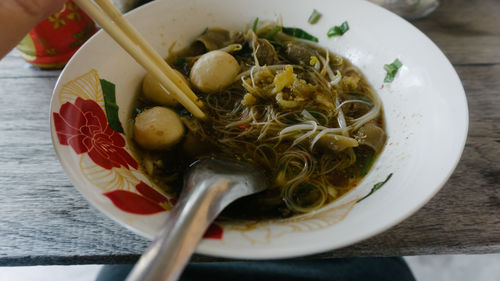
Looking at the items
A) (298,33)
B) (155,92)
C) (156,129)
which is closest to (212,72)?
(155,92)

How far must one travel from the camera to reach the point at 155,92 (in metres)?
1.58

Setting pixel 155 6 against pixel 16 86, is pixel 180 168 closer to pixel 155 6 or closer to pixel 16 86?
pixel 155 6

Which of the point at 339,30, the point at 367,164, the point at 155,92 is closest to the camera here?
the point at 367,164

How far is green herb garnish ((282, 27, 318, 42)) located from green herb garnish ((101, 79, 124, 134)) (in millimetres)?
993

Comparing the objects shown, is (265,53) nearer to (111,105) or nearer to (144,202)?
(111,105)

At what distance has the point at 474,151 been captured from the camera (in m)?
1.51

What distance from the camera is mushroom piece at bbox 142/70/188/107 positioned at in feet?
5.18

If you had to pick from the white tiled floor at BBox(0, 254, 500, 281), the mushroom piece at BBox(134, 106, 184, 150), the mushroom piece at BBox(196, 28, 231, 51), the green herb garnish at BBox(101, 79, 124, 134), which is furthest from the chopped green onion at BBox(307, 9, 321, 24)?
the white tiled floor at BBox(0, 254, 500, 281)

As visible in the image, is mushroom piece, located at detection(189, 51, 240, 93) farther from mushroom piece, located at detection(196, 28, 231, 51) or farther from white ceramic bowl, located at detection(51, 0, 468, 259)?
white ceramic bowl, located at detection(51, 0, 468, 259)

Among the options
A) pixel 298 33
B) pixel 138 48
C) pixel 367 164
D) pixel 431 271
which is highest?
pixel 138 48

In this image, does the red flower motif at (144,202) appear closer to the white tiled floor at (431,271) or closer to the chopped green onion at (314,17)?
the chopped green onion at (314,17)

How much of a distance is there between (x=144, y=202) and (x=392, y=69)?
1.21 metres

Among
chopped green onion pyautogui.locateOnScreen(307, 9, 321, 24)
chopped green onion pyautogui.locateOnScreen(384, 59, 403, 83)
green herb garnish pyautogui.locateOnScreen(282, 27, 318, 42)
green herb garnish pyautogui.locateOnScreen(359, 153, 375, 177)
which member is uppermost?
chopped green onion pyautogui.locateOnScreen(307, 9, 321, 24)

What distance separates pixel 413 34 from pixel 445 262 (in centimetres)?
176
